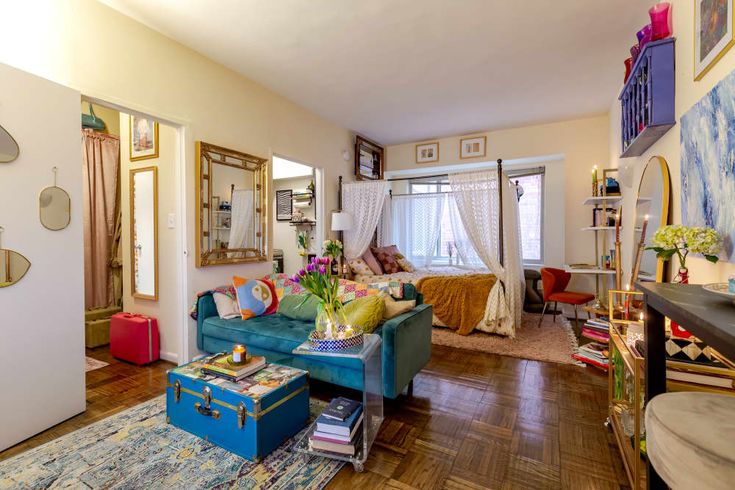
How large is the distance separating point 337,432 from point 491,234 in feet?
9.49

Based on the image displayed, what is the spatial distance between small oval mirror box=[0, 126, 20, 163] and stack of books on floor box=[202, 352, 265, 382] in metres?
1.65

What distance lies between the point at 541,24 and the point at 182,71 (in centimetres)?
302

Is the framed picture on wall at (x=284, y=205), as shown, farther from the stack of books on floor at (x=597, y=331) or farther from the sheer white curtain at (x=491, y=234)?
the stack of books on floor at (x=597, y=331)

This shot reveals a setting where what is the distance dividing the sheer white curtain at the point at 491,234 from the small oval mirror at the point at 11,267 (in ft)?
12.5

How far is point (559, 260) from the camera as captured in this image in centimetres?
507

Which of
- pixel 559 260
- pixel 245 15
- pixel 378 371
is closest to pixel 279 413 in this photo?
pixel 378 371

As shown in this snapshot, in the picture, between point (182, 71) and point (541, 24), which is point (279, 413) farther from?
point (541, 24)

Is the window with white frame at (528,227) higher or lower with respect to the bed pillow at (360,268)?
higher

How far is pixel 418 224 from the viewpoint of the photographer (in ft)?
17.5

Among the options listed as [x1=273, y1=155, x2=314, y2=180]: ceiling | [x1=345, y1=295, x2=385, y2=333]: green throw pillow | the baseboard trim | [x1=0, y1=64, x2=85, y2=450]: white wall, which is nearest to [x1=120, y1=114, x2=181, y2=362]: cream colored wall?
the baseboard trim

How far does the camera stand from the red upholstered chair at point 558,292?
13.0ft

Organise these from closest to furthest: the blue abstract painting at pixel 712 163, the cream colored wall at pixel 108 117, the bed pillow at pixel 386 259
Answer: the blue abstract painting at pixel 712 163 < the cream colored wall at pixel 108 117 < the bed pillow at pixel 386 259

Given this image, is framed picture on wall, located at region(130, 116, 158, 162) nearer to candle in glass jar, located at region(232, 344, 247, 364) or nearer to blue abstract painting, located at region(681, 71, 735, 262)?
candle in glass jar, located at region(232, 344, 247, 364)

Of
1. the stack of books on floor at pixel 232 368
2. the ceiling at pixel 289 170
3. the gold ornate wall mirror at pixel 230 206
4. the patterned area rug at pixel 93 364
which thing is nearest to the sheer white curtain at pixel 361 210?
the ceiling at pixel 289 170
